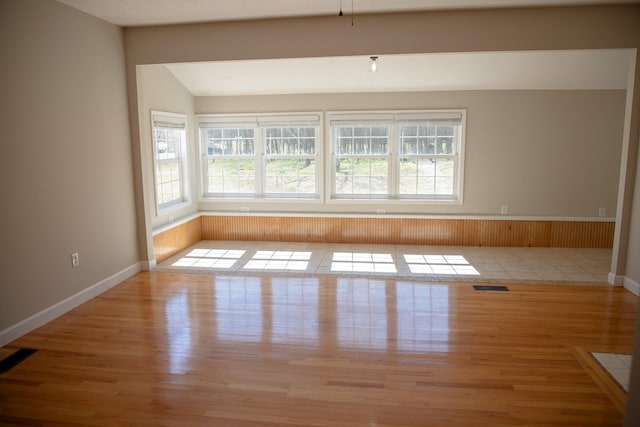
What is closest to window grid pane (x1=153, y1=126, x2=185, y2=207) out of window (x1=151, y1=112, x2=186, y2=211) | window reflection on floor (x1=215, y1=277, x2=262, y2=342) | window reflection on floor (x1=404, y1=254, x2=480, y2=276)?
window (x1=151, y1=112, x2=186, y2=211)

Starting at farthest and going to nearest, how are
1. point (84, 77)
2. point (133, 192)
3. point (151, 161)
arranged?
point (151, 161), point (133, 192), point (84, 77)

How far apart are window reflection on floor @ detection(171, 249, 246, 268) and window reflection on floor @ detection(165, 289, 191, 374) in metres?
0.85

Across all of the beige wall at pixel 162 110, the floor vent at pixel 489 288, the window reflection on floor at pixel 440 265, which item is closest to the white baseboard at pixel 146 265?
the beige wall at pixel 162 110

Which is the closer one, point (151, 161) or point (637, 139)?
point (637, 139)

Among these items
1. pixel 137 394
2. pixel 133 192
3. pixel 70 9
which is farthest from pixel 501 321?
pixel 70 9

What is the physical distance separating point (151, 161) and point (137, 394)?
3139 mm

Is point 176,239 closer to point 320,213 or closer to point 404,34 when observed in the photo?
point 320,213

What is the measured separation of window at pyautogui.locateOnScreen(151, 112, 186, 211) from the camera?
17.2 ft

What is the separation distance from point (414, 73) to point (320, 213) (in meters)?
2.17

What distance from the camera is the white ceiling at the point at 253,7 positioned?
141 inches

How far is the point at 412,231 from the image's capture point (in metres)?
5.95

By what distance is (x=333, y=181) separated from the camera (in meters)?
6.20

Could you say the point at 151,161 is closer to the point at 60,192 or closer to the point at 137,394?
the point at 60,192

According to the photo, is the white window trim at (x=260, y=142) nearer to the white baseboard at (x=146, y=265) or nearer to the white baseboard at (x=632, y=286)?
the white baseboard at (x=146, y=265)
